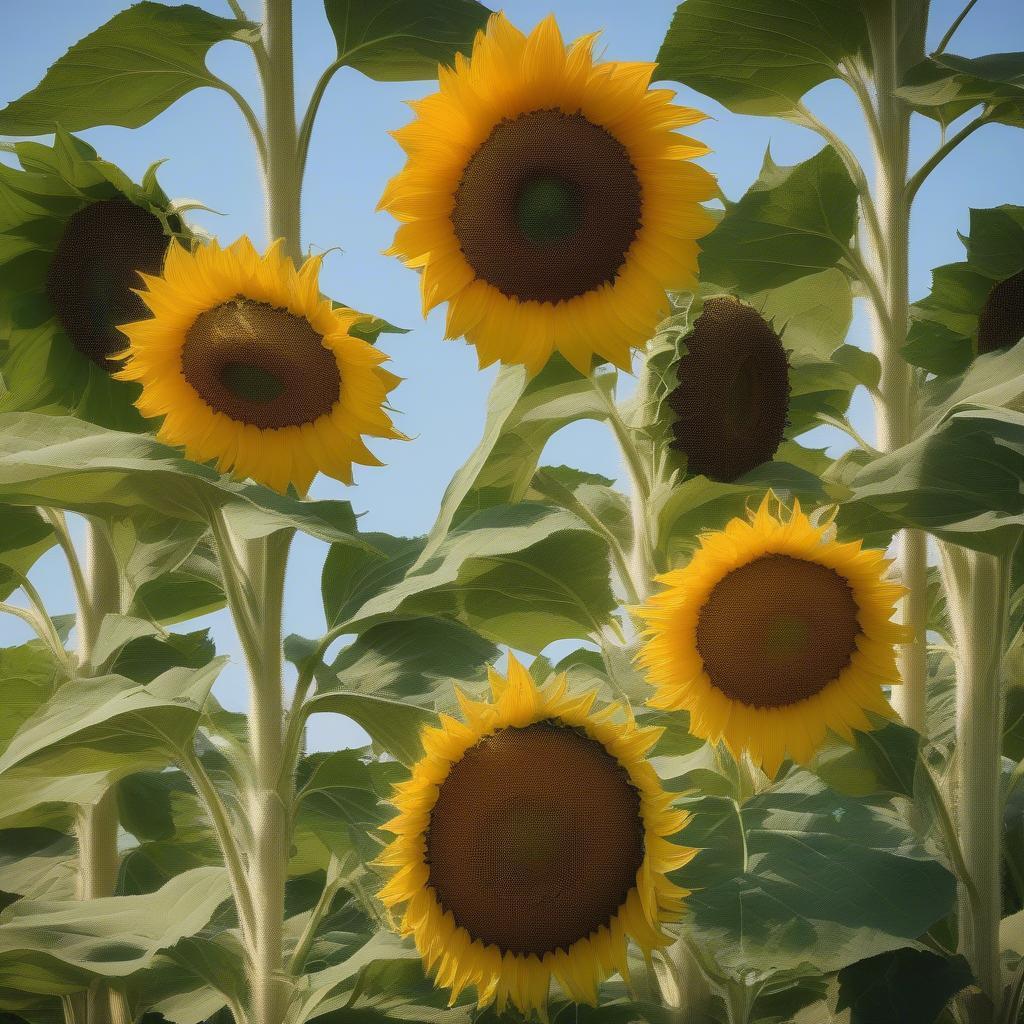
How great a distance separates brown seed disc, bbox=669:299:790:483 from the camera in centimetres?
107

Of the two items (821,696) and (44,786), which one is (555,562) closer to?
(821,696)

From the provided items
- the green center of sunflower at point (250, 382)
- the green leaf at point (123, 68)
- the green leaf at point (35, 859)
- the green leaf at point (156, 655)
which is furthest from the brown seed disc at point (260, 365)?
the green leaf at point (35, 859)

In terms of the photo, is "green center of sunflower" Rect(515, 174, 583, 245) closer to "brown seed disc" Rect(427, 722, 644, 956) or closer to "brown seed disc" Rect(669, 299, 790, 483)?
"brown seed disc" Rect(669, 299, 790, 483)

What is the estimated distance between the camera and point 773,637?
3.22 feet

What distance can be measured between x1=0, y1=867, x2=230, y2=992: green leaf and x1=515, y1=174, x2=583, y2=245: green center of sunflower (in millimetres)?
599

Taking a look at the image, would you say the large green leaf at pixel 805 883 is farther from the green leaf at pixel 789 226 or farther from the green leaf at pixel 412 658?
the green leaf at pixel 789 226

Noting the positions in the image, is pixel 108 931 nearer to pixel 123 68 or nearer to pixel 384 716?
pixel 384 716

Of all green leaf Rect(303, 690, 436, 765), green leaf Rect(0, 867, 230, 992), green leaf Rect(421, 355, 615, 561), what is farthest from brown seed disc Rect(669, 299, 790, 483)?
green leaf Rect(0, 867, 230, 992)

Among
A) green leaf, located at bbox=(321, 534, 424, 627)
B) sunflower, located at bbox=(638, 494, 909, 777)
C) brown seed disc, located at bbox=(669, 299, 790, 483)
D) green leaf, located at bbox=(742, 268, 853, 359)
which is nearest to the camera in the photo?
sunflower, located at bbox=(638, 494, 909, 777)

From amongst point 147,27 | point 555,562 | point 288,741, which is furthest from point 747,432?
point 147,27

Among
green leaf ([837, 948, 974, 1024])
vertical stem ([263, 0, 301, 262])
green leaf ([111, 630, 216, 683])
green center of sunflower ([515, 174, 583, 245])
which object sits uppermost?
vertical stem ([263, 0, 301, 262])

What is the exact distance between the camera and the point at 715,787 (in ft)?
3.58

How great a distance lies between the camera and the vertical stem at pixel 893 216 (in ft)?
4.41

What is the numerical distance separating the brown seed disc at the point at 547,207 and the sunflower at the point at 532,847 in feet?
0.87
